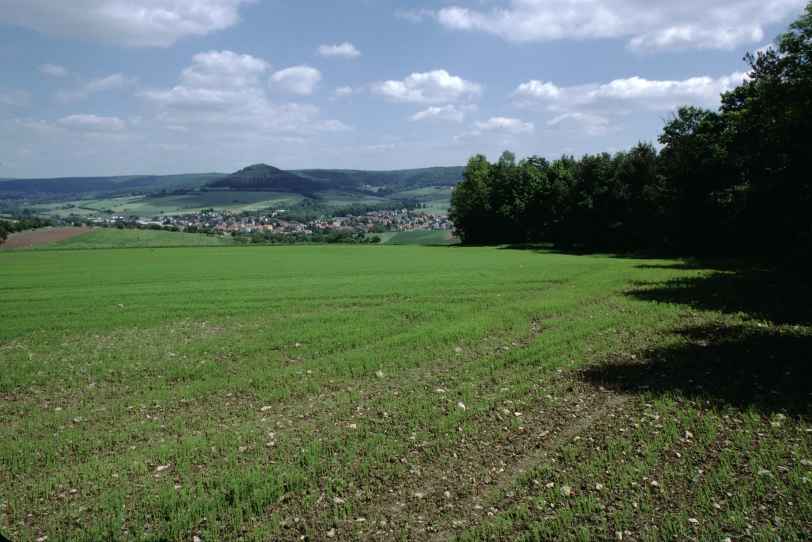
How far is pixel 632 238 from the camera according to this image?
65.9 meters

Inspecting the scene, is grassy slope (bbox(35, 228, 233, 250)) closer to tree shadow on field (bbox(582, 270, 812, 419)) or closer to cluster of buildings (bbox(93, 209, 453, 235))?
cluster of buildings (bbox(93, 209, 453, 235))

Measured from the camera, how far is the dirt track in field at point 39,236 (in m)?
78.9

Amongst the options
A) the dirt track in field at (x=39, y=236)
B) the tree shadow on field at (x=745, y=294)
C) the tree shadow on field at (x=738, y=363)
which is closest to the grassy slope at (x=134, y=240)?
the dirt track in field at (x=39, y=236)

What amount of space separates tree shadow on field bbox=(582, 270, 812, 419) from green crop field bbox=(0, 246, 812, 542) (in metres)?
0.07

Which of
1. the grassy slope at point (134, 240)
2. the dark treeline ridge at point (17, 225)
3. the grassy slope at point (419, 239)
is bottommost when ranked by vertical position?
the grassy slope at point (419, 239)

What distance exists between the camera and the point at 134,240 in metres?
92.8

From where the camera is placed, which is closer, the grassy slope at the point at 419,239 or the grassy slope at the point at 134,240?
the grassy slope at the point at 134,240

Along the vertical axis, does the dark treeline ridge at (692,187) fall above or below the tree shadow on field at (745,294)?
above

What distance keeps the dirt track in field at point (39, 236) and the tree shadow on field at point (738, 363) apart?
9183cm

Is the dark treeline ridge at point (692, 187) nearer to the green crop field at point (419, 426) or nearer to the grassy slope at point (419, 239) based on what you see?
the grassy slope at point (419, 239)

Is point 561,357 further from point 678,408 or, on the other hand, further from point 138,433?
point 138,433

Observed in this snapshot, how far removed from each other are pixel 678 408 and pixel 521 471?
389 centimetres

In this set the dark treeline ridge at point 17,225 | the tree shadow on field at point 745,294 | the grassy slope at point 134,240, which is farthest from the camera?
the dark treeline ridge at point 17,225

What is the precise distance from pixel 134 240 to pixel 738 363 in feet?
329
